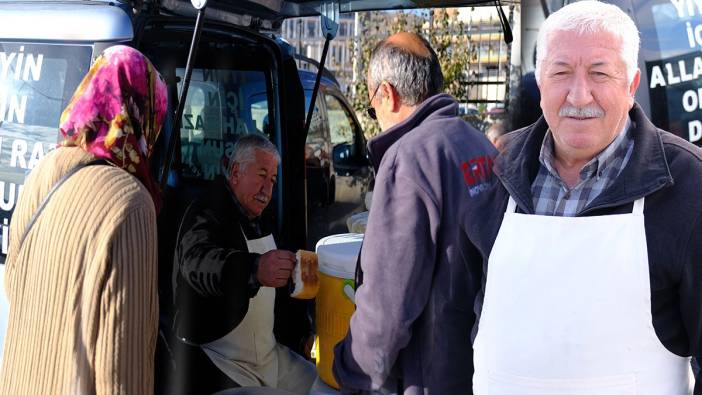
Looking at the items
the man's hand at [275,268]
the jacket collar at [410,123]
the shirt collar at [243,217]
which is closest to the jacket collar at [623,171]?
the jacket collar at [410,123]

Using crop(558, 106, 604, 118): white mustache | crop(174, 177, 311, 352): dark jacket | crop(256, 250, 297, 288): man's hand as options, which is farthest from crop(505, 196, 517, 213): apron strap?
crop(174, 177, 311, 352): dark jacket

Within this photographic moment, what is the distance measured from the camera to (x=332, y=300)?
2.74 m

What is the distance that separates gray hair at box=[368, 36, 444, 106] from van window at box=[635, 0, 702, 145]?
1164mm

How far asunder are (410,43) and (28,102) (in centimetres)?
145

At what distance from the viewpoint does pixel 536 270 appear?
167 centimetres

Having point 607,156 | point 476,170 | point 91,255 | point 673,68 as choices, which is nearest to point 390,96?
point 476,170

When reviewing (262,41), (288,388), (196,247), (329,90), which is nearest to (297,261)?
(196,247)

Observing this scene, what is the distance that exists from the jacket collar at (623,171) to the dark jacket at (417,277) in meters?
0.24

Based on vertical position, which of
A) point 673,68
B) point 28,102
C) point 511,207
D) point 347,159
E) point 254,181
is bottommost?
point 347,159

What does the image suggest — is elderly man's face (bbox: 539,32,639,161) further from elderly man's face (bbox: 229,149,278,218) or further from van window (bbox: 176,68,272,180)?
van window (bbox: 176,68,272,180)

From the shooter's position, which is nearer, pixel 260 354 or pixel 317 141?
pixel 260 354

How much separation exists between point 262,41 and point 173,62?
540 millimetres

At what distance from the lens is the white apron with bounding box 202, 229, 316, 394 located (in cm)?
329

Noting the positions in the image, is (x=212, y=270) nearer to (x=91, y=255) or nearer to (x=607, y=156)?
(x=91, y=255)
